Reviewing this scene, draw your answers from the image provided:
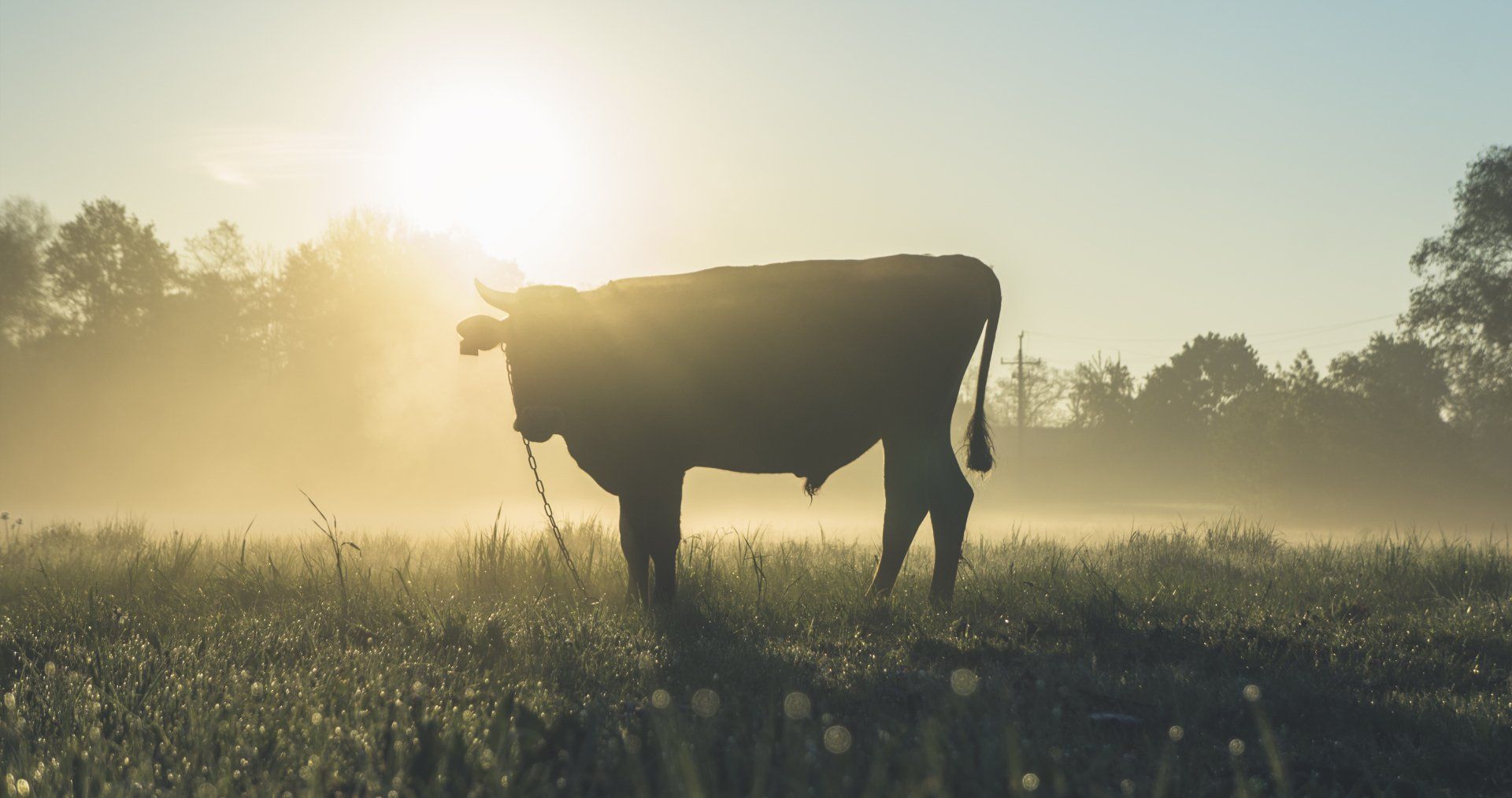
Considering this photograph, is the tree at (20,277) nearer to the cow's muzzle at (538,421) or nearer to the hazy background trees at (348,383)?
the hazy background trees at (348,383)

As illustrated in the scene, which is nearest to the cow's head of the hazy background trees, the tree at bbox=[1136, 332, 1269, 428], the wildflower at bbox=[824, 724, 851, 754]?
the wildflower at bbox=[824, 724, 851, 754]

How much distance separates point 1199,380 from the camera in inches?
2687

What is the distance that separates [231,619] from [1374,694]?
6.41m

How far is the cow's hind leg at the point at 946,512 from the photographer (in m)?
7.06

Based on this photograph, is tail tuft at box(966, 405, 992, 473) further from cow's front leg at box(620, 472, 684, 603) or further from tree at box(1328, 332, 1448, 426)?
tree at box(1328, 332, 1448, 426)

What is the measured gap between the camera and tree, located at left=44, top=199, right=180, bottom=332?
3819cm

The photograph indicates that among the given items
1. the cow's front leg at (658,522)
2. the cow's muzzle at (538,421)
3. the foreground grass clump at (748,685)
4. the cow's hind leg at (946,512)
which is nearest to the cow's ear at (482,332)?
the cow's muzzle at (538,421)

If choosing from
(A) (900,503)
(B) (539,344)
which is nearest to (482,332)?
(B) (539,344)

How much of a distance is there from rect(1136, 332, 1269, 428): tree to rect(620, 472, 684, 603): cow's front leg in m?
62.8

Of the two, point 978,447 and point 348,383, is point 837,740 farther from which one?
point 348,383

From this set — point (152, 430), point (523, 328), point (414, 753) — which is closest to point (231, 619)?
point (523, 328)

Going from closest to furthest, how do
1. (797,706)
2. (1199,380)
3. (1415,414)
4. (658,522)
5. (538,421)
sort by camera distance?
(797,706)
(658,522)
(538,421)
(1415,414)
(1199,380)

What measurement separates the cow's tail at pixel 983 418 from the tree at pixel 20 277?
42.2 metres

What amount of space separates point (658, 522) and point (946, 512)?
7.15ft
